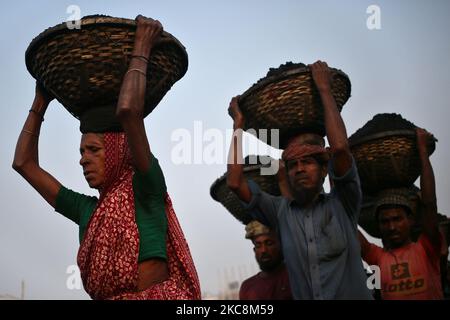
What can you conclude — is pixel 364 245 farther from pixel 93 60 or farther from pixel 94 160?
pixel 93 60

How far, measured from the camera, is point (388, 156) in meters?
4.29

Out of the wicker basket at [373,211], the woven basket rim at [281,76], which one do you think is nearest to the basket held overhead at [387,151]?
the wicker basket at [373,211]

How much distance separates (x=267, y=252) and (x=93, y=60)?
248 cm

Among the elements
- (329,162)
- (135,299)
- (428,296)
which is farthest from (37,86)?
(428,296)

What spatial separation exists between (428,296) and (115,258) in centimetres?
234

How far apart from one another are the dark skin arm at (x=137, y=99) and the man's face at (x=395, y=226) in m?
2.34

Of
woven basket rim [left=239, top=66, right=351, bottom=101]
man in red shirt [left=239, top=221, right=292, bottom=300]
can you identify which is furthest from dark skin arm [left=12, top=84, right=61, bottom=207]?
man in red shirt [left=239, top=221, right=292, bottom=300]

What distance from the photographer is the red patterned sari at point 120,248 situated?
8.71 feet

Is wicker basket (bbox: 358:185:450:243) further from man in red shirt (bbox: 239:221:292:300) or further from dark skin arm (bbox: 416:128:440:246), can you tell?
man in red shirt (bbox: 239:221:292:300)

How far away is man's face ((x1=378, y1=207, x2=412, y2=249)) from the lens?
441 centimetres

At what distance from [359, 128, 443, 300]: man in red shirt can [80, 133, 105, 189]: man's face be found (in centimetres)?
229

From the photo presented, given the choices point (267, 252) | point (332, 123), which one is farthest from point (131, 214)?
point (267, 252)

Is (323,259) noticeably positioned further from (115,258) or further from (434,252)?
(434,252)
